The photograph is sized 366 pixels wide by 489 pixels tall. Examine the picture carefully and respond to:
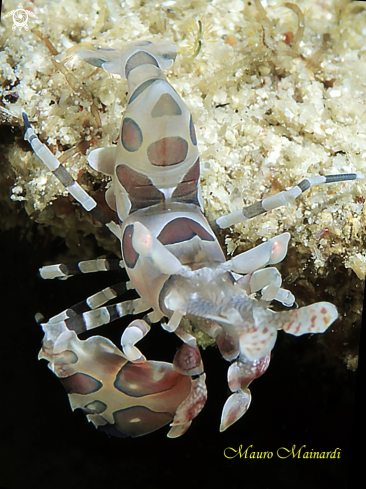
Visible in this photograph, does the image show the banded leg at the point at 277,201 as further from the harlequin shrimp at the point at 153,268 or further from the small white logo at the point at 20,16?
the small white logo at the point at 20,16

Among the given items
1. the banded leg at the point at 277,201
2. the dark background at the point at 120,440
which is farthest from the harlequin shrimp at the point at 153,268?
the dark background at the point at 120,440

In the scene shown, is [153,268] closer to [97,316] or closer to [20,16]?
[97,316]

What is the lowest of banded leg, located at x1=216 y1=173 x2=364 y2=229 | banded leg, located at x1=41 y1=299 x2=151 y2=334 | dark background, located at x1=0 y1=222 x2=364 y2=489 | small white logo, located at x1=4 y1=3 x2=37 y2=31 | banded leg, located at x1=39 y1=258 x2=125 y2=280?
dark background, located at x1=0 y1=222 x2=364 y2=489

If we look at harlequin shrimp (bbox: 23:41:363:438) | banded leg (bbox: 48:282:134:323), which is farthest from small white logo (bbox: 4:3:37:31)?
banded leg (bbox: 48:282:134:323)

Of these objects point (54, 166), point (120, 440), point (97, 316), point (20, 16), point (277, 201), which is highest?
point (20, 16)

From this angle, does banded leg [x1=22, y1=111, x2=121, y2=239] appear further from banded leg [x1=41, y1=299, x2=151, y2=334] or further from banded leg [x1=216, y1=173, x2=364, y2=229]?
banded leg [x1=216, y1=173, x2=364, y2=229]

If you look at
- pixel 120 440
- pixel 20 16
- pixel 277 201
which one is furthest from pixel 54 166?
pixel 120 440
